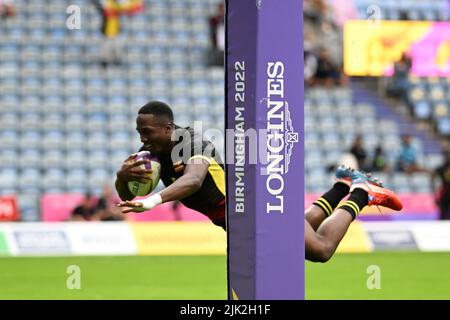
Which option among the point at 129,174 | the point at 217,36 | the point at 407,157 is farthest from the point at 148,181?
the point at 217,36

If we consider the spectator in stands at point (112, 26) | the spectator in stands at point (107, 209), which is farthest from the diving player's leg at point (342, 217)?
the spectator in stands at point (112, 26)

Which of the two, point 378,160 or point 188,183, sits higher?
point 188,183

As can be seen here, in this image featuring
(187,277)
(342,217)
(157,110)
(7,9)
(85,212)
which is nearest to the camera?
(157,110)

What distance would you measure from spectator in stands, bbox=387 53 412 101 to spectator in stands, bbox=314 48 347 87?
5.19ft

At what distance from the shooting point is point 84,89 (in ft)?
74.1

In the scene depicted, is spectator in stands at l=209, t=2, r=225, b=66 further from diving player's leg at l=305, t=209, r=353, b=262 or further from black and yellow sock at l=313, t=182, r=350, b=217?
diving player's leg at l=305, t=209, r=353, b=262

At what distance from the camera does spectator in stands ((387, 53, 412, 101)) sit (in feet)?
81.5

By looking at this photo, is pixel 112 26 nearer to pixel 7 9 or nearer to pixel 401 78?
pixel 7 9

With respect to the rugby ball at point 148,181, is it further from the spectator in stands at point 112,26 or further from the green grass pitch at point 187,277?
the spectator in stands at point 112,26

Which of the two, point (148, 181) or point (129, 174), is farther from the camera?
point (148, 181)

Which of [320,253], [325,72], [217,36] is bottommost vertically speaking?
[320,253]

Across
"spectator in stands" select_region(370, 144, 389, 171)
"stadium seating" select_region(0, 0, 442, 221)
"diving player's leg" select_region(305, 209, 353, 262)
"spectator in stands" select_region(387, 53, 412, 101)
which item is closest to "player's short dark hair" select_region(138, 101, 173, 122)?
"diving player's leg" select_region(305, 209, 353, 262)

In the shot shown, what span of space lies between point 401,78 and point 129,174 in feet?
62.1
